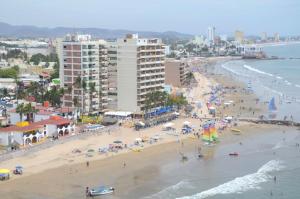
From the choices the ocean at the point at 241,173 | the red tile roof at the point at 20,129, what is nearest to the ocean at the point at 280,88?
the ocean at the point at 241,173

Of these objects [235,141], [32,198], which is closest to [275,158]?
[235,141]

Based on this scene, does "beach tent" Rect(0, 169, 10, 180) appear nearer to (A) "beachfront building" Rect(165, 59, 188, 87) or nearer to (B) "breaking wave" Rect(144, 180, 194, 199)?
(B) "breaking wave" Rect(144, 180, 194, 199)

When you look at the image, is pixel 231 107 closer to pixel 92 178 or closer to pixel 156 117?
pixel 156 117

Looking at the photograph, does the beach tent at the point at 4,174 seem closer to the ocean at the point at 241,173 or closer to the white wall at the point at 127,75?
the ocean at the point at 241,173

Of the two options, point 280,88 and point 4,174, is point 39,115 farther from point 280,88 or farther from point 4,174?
point 280,88

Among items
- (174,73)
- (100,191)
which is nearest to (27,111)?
(100,191)

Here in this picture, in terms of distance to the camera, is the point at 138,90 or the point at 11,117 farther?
the point at 138,90

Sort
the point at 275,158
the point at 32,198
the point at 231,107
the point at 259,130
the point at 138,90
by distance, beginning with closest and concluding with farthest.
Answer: the point at 32,198, the point at 275,158, the point at 259,130, the point at 138,90, the point at 231,107
